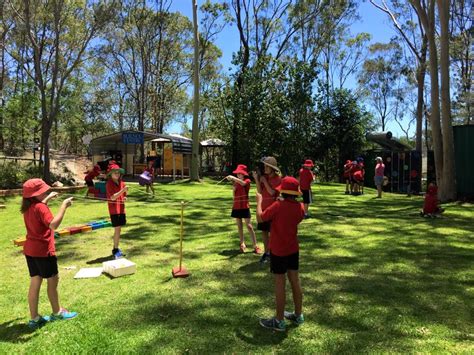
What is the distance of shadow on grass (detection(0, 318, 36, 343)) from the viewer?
164 inches

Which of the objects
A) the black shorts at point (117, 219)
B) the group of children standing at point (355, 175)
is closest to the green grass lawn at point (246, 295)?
the black shorts at point (117, 219)

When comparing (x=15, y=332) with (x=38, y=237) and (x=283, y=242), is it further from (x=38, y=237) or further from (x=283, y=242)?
(x=283, y=242)

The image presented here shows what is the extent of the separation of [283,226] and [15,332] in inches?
114

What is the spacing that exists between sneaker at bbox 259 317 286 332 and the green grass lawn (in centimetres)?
8

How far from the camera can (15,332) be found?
4320 millimetres

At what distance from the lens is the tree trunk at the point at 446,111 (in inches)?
576

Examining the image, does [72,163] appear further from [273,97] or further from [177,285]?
[177,285]

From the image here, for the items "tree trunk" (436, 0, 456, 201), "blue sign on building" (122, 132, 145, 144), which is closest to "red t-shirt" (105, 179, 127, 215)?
"tree trunk" (436, 0, 456, 201)

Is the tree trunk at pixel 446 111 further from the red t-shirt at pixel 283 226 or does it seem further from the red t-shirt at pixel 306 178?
the red t-shirt at pixel 283 226

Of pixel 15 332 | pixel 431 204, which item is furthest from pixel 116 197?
pixel 431 204

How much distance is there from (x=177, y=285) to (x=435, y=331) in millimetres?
3121

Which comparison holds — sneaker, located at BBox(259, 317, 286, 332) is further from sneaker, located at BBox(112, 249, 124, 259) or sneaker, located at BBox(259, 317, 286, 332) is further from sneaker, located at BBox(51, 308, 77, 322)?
sneaker, located at BBox(112, 249, 124, 259)

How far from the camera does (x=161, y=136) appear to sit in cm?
2539

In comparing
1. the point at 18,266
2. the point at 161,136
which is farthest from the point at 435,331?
the point at 161,136
